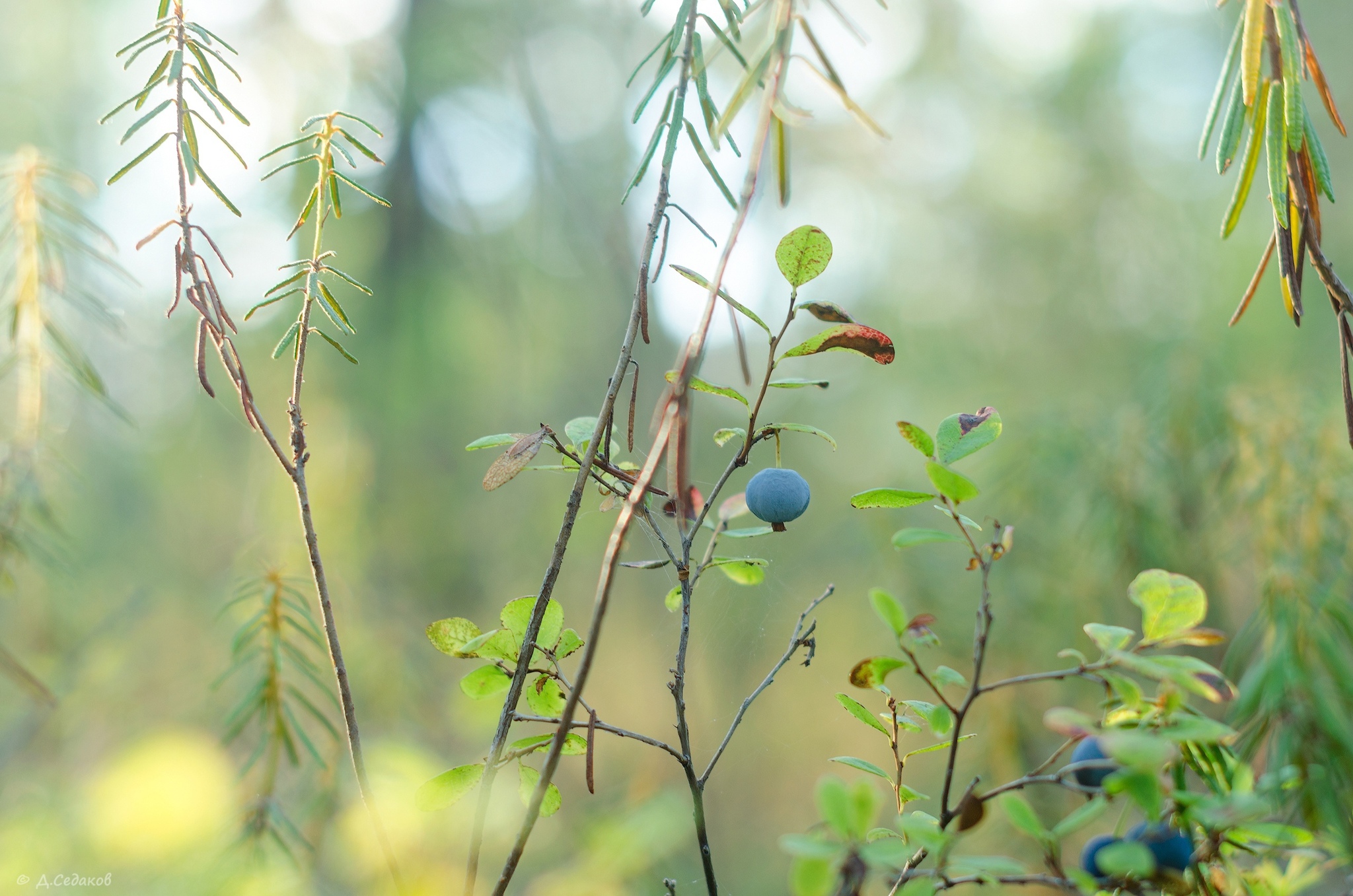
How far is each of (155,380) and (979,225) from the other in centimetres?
379

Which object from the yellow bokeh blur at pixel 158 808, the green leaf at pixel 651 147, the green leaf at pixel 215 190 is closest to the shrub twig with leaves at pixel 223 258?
the green leaf at pixel 215 190

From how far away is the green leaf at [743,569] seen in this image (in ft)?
1.47

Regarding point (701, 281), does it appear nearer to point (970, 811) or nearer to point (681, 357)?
point (681, 357)

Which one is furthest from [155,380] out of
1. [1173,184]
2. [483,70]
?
[1173,184]

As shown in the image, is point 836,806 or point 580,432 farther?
point 580,432

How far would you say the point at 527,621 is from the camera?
40 cm

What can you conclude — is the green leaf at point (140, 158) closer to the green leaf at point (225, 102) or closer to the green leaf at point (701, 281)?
the green leaf at point (225, 102)

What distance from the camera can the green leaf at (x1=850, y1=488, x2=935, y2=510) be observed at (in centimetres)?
36

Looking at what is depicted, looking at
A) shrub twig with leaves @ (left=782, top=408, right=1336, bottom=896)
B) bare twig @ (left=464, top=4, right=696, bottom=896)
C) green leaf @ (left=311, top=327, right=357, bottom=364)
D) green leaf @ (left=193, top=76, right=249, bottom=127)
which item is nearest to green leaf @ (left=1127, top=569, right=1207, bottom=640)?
shrub twig with leaves @ (left=782, top=408, right=1336, bottom=896)

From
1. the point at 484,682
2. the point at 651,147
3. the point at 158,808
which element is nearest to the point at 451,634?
the point at 484,682

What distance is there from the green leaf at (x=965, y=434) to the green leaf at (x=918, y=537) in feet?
0.13

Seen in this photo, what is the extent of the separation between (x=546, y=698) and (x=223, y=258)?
0.27 meters

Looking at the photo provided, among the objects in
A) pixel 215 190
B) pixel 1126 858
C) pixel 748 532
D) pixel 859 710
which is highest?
pixel 215 190

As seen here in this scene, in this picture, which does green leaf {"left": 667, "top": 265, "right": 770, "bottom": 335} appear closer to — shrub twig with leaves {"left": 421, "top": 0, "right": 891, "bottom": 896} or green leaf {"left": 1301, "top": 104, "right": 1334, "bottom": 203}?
shrub twig with leaves {"left": 421, "top": 0, "right": 891, "bottom": 896}
